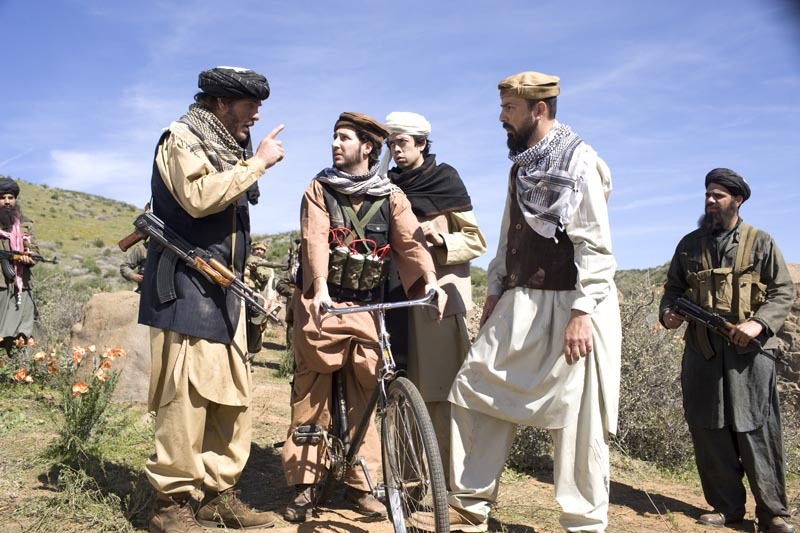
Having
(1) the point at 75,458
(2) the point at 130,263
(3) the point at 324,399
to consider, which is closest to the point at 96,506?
(1) the point at 75,458

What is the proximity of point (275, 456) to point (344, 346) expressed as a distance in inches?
74.7

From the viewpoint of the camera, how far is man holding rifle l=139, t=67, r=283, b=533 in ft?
12.0

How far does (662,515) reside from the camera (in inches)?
194

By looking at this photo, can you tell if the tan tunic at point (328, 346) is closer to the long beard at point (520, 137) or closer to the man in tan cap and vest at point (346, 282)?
the man in tan cap and vest at point (346, 282)

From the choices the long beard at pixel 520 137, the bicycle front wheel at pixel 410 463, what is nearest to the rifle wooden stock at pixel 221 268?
the bicycle front wheel at pixel 410 463

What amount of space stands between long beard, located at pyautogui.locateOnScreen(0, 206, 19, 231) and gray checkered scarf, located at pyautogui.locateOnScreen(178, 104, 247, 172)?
19.4 feet

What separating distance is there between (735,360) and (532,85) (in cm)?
240

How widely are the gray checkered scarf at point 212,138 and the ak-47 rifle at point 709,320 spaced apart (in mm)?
3058

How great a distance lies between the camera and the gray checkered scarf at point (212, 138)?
377 cm

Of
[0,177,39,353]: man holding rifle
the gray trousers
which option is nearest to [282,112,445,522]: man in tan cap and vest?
the gray trousers

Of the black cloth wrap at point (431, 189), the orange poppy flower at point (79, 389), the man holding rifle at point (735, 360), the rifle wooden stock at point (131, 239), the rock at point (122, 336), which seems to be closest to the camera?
the rifle wooden stock at point (131, 239)

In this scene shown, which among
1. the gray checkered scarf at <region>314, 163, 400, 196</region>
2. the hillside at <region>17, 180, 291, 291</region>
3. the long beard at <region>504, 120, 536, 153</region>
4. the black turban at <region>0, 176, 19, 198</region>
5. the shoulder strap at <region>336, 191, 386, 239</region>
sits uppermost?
the hillside at <region>17, 180, 291, 291</region>

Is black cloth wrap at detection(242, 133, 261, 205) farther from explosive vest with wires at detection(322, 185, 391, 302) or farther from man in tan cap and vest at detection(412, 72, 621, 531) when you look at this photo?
man in tan cap and vest at detection(412, 72, 621, 531)

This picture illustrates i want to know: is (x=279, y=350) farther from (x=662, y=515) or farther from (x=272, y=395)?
(x=662, y=515)
